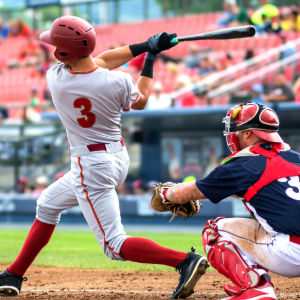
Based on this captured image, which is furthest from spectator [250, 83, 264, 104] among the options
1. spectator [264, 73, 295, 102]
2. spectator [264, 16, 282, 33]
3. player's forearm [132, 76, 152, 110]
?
player's forearm [132, 76, 152, 110]

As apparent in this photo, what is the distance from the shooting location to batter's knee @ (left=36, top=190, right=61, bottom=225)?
3.32 meters

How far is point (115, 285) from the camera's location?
12.5ft

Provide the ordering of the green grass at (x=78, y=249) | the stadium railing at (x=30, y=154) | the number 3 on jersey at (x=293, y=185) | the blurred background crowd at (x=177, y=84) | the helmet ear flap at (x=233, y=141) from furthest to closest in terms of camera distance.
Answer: the stadium railing at (x=30, y=154)
the blurred background crowd at (x=177, y=84)
the green grass at (x=78, y=249)
the helmet ear flap at (x=233, y=141)
the number 3 on jersey at (x=293, y=185)

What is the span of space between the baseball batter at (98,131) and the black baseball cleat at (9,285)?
2.51 feet

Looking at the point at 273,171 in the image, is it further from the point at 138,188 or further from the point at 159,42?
the point at 138,188

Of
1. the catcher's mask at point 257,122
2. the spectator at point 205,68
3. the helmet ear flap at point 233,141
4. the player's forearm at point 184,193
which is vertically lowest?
the spectator at point 205,68

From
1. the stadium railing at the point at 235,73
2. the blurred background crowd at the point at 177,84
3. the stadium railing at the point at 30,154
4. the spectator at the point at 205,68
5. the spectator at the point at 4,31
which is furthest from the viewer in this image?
the spectator at the point at 4,31

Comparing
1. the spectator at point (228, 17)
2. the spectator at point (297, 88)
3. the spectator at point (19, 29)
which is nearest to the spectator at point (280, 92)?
A: the spectator at point (297, 88)

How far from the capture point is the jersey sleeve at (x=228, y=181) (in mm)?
2629

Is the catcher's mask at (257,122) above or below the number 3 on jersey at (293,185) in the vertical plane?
above

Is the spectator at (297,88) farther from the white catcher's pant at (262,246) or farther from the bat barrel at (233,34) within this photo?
the white catcher's pant at (262,246)

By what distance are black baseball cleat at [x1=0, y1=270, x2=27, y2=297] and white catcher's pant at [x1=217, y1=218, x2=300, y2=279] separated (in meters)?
1.47

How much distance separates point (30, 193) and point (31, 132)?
2068 mm

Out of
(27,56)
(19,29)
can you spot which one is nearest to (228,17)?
(27,56)
